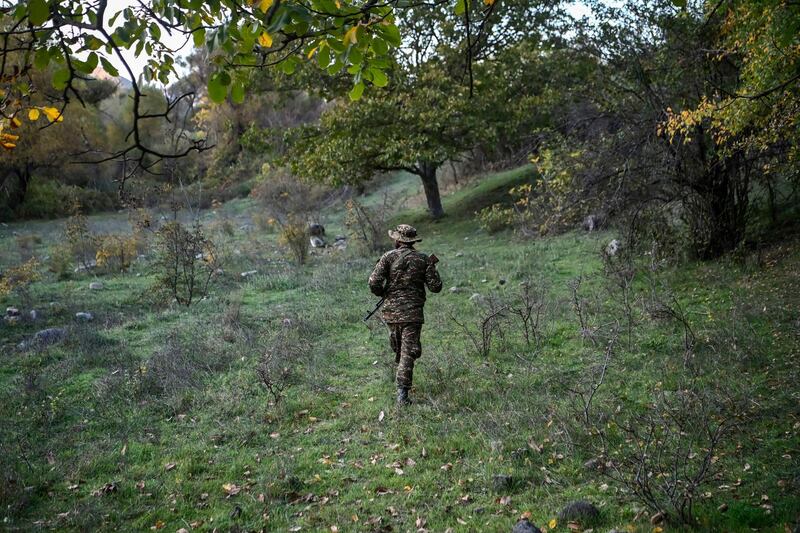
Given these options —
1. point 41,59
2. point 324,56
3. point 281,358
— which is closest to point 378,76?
point 324,56

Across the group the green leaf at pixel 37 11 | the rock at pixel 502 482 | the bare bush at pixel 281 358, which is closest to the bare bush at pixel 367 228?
the bare bush at pixel 281 358

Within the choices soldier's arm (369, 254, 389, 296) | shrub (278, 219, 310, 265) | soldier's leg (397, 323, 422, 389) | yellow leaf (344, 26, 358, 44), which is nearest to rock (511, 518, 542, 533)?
soldier's leg (397, 323, 422, 389)

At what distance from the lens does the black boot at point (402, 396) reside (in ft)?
24.9

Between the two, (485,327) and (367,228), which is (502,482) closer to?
(485,327)

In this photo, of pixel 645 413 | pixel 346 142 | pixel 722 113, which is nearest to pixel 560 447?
pixel 645 413

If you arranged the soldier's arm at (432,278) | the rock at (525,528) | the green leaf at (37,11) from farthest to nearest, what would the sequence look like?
the soldier's arm at (432,278), the rock at (525,528), the green leaf at (37,11)

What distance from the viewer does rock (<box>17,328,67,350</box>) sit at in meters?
10.4

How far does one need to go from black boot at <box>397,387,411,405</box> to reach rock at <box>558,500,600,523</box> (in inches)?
119

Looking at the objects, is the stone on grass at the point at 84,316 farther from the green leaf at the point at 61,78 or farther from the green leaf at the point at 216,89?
the green leaf at the point at 216,89

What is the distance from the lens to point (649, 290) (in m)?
11.1

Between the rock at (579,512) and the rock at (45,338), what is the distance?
9.01 meters

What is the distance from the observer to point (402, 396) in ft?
25.1

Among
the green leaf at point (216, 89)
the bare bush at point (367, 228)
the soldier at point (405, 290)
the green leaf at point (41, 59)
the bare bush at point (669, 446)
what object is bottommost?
the bare bush at point (669, 446)

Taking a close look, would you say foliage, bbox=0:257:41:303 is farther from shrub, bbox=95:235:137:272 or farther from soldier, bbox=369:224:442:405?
soldier, bbox=369:224:442:405
